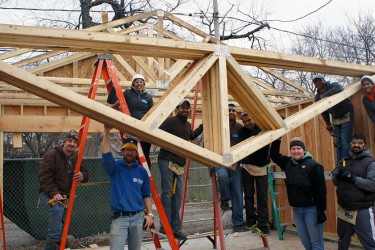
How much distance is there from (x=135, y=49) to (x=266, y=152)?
274cm

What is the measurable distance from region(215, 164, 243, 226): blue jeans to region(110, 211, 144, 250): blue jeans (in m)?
1.75

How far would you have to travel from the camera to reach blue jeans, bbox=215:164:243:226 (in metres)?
5.62

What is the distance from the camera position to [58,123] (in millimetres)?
7387

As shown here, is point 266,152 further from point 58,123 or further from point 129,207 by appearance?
point 58,123

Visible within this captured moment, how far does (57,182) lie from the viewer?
5066 millimetres

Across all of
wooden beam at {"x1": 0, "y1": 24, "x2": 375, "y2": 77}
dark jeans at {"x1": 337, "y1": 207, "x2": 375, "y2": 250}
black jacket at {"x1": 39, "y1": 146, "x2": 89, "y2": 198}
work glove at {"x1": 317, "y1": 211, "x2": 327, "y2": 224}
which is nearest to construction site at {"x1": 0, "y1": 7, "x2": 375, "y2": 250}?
wooden beam at {"x1": 0, "y1": 24, "x2": 375, "y2": 77}

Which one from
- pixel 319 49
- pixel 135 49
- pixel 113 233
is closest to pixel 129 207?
pixel 113 233

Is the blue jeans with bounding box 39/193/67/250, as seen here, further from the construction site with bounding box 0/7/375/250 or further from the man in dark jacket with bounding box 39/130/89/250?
the construction site with bounding box 0/7/375/250

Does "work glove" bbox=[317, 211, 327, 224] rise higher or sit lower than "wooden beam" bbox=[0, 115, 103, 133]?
lower

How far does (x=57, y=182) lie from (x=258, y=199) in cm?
284

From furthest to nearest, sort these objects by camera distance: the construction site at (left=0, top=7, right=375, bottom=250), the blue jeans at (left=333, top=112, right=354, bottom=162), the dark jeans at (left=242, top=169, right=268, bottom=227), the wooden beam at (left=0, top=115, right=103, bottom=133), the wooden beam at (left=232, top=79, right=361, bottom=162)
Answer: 1. the wooden beam at (left=0, top=115, right=103, bottom=133)
2. the blue jeans at (left=333, top=112, right=354, bottom=162)
3. the dark jeans at (left=242, top=169, right=268, bottom=227)
4. the wooden beam at (left=232, top=79, right=361, bottom=162)
5. the construction site at (left=0, top=7, right=375, bottom=250)

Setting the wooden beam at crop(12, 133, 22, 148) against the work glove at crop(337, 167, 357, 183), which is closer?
the work glove at crop(337, 167, 357, 183)

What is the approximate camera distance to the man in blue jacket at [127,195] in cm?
419

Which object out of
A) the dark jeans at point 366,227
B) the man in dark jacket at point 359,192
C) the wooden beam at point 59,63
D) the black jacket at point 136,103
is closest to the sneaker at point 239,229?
the man in dark jacket at point 359,192
